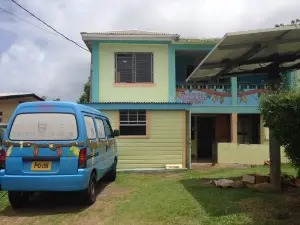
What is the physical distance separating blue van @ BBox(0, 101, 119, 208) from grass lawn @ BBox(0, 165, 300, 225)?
18.8 inches

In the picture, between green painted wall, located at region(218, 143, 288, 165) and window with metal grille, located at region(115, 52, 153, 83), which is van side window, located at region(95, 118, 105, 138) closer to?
window with metal grille, located at region(115, 52, 153, 83)

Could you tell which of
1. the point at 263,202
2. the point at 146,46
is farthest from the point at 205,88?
the point at 263,202

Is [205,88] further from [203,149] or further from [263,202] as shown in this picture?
[263,202]

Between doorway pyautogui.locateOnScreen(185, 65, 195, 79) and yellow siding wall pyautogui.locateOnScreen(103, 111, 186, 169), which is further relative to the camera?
doorway pyautogui.locateOnScreen(185, 65, 195, 79)

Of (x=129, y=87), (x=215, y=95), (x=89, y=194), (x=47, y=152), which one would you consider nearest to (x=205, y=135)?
(x=215, y=95)

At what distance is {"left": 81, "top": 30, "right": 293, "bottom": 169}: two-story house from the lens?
40.9 feet

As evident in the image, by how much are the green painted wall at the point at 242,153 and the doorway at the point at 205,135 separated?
2774 millimetres

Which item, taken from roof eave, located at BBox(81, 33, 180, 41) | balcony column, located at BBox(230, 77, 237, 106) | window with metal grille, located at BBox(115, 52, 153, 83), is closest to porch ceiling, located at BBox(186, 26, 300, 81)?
roof eave, located at BBox(81, 33, 180, 41)

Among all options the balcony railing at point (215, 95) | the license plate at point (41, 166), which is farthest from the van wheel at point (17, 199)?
the balcony railing at point (215, 95)

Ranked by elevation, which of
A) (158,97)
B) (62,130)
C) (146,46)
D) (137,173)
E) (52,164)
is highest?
(146,46)

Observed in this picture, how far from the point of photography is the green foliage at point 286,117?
517cm

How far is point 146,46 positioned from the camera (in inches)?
579

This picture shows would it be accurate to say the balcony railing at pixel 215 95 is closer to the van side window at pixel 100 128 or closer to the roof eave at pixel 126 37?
the roof eave at pixel 126 37

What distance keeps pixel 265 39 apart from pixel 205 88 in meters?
8.14
